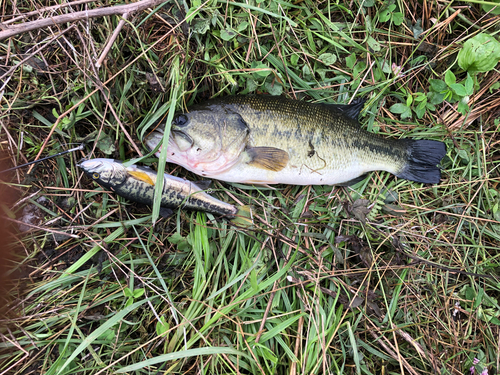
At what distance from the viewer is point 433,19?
299cm

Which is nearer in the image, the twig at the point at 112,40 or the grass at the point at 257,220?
the twig at the point at 112,40

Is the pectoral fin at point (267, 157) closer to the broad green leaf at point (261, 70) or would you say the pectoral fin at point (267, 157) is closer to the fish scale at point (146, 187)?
the fish scale at point (146, 187)

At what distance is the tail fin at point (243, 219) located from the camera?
2.80 m

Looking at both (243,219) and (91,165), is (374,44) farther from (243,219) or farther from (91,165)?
(91,165)

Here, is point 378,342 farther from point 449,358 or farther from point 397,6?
point 397,6

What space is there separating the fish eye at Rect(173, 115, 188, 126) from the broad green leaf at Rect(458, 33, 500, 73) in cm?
287

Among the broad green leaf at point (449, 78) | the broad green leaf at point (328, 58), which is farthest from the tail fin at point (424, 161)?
the broad green leaf at point (328, 58)

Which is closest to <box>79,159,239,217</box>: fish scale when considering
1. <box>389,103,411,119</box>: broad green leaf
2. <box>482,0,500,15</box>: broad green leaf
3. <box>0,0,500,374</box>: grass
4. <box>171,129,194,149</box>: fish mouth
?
<box>0,0,500,374</box>: grass

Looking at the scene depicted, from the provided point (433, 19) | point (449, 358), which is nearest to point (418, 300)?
point (449, 358)

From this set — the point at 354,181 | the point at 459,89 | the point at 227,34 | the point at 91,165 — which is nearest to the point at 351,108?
the point at 354,181

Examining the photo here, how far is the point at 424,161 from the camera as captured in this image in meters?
2.99

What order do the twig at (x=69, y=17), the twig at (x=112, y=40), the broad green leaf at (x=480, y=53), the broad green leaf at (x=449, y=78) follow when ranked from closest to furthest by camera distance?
the twig at (x=69, y=17), the twig at (x=112, y=40), the broad green leaf at (x=480, y=53), the broad green leaf at (x=449, y=78)

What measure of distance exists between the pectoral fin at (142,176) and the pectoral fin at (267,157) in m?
0.96

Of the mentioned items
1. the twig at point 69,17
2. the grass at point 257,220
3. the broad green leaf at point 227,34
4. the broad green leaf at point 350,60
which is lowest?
the grass at point 257,220
